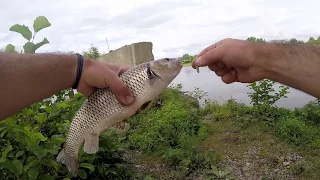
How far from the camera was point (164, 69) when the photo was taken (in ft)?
8.71

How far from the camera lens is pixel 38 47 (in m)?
3.39

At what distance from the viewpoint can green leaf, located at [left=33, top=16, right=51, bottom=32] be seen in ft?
11.0

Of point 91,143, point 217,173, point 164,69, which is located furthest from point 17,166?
point 217,173

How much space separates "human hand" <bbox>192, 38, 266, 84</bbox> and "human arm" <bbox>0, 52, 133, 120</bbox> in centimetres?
68

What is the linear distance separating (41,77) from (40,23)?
3.10 ft

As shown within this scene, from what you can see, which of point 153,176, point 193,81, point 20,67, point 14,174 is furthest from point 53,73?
point 193,81

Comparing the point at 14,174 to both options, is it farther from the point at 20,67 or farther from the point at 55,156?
the point at 20,67

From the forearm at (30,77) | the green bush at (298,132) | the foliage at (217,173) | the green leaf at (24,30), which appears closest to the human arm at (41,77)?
the forearm at (30,77)

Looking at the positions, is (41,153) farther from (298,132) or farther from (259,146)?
(298,132)

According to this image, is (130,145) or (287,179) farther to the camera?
(130,145)

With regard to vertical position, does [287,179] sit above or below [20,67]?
below

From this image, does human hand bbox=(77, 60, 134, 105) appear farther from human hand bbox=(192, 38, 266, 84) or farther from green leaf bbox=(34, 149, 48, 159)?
green leaf bbox=(34, 149, 48, 159)

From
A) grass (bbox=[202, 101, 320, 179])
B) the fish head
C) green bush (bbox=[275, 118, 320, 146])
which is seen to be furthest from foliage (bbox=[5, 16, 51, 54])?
green bush (bbox=[275, 118, 320, 146])

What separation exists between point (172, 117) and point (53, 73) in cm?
418
